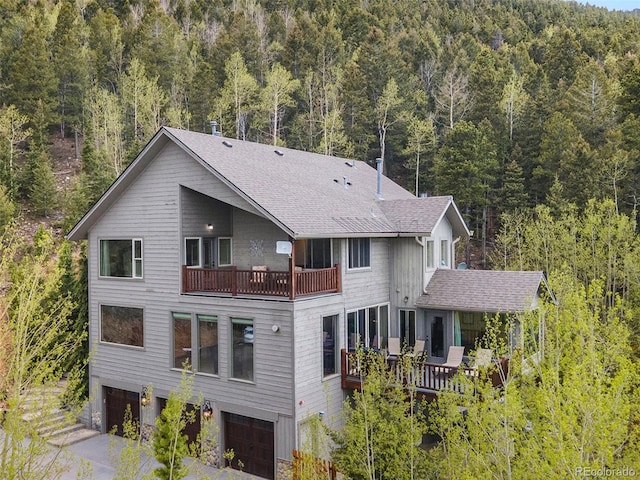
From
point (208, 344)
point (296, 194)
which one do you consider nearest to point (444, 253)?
point (296, 194)

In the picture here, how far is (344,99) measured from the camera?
43656mm

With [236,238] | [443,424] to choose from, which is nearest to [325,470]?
[443,424]

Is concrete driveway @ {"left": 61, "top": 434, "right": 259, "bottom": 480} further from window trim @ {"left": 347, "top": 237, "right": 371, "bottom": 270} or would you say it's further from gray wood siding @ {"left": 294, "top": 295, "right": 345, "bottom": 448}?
window trim @ {"left": 347, "top": 237, "right": 371, "bottom": 270}

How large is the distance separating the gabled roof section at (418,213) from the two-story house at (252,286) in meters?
0.06

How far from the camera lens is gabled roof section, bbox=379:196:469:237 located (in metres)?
16.3

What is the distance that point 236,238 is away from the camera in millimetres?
15891

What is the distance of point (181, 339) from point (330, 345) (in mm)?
4395

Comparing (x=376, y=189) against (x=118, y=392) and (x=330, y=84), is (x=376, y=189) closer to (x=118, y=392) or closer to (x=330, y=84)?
(x=118, y=392)

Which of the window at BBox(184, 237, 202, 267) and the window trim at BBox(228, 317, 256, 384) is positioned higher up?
the window at BBox(184, 237, 202, 267)

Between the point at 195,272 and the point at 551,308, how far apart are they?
31.3ft

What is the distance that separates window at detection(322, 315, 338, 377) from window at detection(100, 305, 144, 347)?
5850mm

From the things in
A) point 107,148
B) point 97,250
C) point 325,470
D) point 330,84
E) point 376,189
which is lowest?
point 325,470

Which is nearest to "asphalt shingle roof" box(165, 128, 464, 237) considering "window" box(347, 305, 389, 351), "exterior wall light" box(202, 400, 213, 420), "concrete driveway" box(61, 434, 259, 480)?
"window" box(347, 305, 389, 351)

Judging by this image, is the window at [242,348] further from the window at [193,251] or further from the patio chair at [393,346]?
the patio chair at [393,346]
